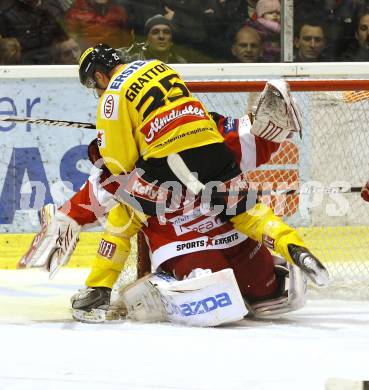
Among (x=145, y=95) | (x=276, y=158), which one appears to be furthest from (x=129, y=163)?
(x=276, y=158)

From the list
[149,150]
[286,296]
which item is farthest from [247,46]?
[286,296]

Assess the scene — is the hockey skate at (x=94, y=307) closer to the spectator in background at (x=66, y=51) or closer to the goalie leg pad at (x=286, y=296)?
the goalie leg pad at (x=286, y=296)

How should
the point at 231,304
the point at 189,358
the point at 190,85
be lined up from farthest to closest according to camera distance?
the point at 190,85 → the point at 231,304 → the point at 189,358

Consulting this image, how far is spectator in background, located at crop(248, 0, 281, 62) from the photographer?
5.40 metres

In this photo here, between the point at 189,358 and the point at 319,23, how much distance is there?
2.75 metres

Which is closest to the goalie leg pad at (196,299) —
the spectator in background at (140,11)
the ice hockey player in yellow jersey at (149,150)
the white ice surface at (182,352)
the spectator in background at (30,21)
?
the white ice surface at (182,352)

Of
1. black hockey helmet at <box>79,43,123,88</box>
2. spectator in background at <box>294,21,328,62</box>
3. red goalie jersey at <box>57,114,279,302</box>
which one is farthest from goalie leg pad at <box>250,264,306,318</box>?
spectator in background at <box>294,21,328,62</box>

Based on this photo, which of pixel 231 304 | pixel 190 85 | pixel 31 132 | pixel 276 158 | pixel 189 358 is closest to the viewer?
pixel 189 358

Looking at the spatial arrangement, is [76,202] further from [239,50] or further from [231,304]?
[239,50]

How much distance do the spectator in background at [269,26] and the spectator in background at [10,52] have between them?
119 centimetres

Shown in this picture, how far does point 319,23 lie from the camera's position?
548 cm

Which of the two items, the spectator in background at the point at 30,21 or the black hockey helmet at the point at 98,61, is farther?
the spectator in background at the point at 30,21

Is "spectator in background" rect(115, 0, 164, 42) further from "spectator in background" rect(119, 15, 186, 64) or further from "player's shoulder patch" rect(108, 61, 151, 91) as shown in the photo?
"player's shoulder patch" rect(108, 61, 151, 91)

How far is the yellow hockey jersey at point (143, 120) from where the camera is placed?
3834 mm
